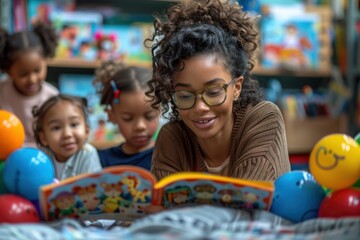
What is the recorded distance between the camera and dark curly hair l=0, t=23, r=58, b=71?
262 centimetres

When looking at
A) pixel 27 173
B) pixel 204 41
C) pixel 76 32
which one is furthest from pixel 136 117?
pixel 76 32

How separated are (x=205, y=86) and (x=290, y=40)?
2567mm

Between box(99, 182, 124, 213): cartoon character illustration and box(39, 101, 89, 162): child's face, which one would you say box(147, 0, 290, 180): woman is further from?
box(39, 101, 89, 162): child's face

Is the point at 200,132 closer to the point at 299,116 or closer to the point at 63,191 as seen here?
the point at 63,191

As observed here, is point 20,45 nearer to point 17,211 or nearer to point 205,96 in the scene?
point 205,96

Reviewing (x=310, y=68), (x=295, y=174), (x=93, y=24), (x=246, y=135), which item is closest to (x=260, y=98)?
(x=246, y=135)

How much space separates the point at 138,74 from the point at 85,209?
1.08 meters

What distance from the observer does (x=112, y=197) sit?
105 cm

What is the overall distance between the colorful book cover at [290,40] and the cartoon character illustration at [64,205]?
2.81 meters

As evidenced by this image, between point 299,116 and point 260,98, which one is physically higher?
point 260,98

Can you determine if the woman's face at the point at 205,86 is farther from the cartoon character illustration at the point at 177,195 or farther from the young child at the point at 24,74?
the young child at the point at 24,74

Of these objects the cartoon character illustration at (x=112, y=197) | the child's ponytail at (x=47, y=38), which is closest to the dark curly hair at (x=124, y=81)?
the child's ponytail at (x=47, y=38)

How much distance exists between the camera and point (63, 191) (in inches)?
39.9

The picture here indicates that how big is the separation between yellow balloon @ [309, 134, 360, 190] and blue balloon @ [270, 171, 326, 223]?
36 millimetres
